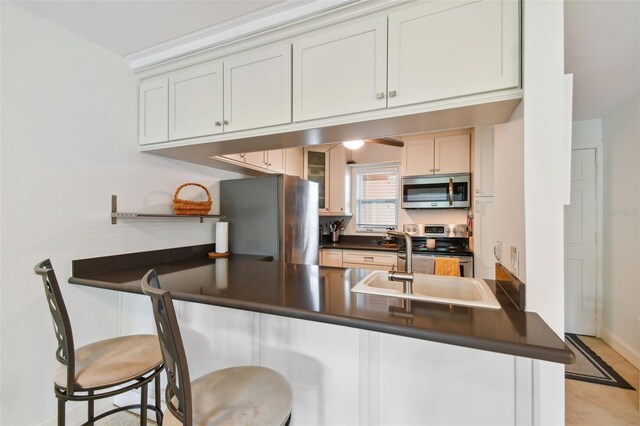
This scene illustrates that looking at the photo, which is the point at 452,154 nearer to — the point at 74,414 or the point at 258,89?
the point at 258,89

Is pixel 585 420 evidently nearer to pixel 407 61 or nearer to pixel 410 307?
pixel 410 307

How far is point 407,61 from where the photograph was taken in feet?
4.11

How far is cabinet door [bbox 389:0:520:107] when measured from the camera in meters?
1.10

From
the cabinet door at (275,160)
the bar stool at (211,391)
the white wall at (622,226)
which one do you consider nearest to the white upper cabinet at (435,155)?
the white wall at (622,226)

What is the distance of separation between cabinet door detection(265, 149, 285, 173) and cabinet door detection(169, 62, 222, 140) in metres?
1.21

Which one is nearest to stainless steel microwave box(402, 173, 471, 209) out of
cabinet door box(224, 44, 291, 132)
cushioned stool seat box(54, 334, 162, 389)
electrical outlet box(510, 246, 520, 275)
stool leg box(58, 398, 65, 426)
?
electrical outlet box(510, 246, 520, 275)

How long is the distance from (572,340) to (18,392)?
15.2ft

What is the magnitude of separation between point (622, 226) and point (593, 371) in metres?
1.38

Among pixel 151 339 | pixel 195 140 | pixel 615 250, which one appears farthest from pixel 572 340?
pixel 195 140

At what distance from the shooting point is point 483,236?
2996 mm

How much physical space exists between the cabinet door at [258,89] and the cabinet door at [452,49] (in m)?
0.58

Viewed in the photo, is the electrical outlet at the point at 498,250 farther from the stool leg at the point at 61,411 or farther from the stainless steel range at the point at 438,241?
the stool leg at the point at 61,411

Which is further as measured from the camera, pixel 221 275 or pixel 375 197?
pixel 375 197

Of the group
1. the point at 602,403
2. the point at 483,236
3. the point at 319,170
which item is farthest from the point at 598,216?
the point at 319,170
